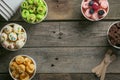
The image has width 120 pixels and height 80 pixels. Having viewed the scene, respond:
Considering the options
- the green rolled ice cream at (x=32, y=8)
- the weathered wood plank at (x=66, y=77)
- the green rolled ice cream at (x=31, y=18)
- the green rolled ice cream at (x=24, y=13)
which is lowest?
the weathered wood plank at (x=66, y=77)

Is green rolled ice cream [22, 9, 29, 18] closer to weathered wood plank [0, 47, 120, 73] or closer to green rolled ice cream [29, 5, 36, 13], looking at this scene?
green rolled ice cream [29, 5, 36, 13]

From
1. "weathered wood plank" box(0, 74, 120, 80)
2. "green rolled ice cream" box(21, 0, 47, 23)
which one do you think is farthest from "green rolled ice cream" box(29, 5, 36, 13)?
"weathered wood plank" box(0, 74, 120, 80)

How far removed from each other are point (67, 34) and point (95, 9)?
6.0 inches

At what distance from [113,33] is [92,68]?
0.54 feet

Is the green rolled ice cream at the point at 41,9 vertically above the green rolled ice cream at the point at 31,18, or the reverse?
the green rolled ice cream at the point at 41,9

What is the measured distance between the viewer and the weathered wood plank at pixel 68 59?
149cm

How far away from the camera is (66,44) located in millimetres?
1505

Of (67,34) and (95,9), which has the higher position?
(95,9)

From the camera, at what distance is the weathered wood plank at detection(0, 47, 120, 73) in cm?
149

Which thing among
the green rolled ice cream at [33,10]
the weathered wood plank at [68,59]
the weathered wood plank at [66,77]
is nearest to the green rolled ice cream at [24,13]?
the green rolled ice cream at [33,10]

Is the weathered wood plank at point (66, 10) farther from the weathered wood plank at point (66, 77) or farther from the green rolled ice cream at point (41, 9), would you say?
the weathered wood plank at point (66, 77)

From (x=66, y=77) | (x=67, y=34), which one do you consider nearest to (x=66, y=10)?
(x=67, y=34)

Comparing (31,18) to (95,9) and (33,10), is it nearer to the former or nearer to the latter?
(33,10)

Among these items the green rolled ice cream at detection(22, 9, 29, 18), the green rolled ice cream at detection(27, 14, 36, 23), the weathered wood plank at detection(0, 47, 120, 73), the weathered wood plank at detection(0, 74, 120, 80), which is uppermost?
the green rolled ice cream at detection(22, 9, 29, 18)
